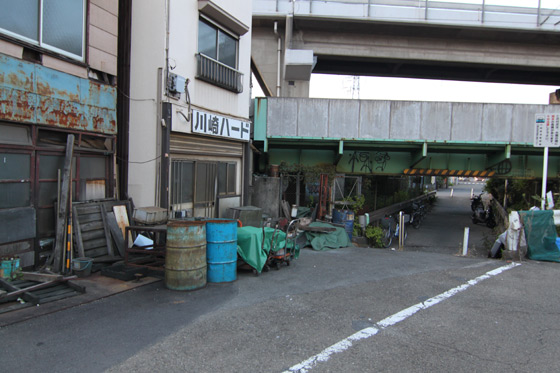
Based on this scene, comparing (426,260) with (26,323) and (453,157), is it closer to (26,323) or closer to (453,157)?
(453,157)

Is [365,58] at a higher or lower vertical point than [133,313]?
higher

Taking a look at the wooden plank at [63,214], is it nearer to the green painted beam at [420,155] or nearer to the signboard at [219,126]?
the signboard at [219,126]

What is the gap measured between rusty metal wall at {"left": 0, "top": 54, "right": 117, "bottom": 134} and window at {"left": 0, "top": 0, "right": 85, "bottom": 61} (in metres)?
0.51

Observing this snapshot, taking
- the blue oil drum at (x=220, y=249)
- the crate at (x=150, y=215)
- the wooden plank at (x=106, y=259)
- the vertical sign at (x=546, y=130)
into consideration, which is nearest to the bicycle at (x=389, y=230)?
the vertical sign at (x=546, y=130)

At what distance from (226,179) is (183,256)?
554 cm

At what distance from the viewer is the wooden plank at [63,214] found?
641 centimetres

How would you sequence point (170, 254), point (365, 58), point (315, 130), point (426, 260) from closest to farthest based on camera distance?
point (170, 254), point (426, 260), point (315, 130), point (365, 58)

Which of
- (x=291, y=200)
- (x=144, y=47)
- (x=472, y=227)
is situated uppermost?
(x=144, y=47)

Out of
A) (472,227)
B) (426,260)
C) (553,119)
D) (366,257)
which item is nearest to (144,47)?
(366,257)

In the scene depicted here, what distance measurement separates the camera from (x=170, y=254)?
5.99 metres

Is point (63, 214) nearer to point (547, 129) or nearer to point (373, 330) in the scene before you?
point (373, 330)

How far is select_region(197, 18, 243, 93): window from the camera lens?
961 centimetres

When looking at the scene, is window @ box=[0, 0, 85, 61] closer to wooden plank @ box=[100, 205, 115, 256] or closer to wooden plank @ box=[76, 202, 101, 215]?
wooden plank @ box=[76, 202, 101, 215]

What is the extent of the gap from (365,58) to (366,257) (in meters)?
12.7
